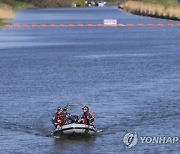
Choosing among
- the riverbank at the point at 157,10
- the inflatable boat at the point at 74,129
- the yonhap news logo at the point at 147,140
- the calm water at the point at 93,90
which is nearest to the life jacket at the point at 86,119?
the inflatable boat at the point at 74,129

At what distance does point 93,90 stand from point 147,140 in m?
15.8

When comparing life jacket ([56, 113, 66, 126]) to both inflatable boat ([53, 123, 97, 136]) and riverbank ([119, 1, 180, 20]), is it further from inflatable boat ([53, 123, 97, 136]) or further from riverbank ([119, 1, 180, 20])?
riverbank ([119, 1, 180, 20])

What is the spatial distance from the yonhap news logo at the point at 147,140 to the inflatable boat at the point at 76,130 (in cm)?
149

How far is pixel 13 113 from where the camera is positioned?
46.8m

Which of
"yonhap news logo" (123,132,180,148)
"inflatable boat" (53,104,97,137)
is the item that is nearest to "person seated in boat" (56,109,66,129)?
"inflatable boat" (53,104,97,137)

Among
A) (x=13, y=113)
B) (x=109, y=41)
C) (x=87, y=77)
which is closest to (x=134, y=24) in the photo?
(x=109, y=41)

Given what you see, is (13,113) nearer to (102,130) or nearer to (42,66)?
(102,130)

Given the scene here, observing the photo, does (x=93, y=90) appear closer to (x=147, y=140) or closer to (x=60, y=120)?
(x=60, y=120)

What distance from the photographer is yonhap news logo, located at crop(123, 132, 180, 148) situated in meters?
38.8

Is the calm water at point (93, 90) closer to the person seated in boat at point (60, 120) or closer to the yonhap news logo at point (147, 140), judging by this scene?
the yonhap news logo at point (147, 140)

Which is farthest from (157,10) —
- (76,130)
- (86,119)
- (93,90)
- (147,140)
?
(76,130)

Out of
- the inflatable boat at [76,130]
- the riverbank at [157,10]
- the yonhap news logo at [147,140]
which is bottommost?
the riverbank at [157,10]

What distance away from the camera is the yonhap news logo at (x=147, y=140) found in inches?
1528

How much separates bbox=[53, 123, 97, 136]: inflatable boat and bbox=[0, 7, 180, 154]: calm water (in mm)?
296
